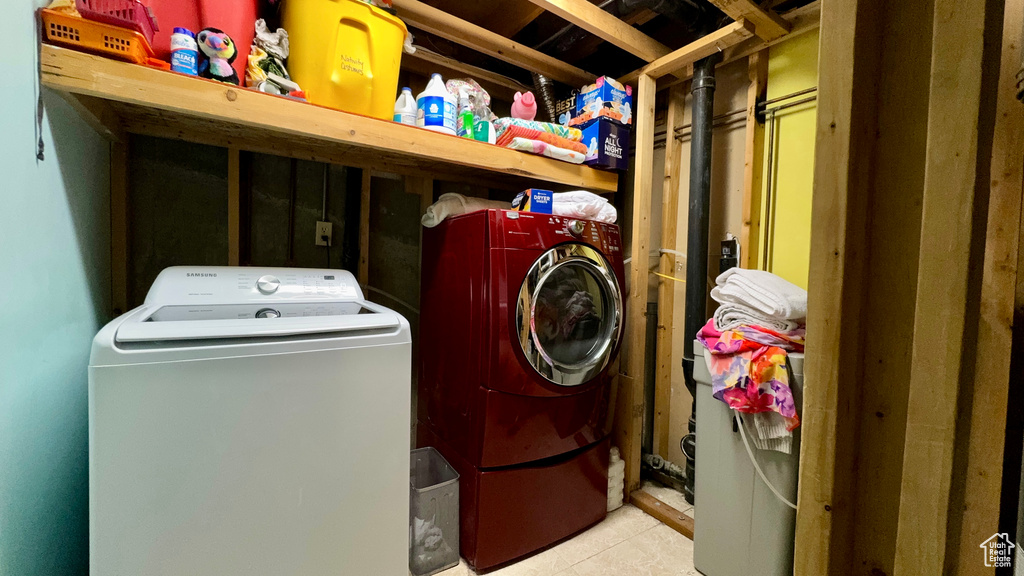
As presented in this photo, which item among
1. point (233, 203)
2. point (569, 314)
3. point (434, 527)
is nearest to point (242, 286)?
point (233, 203)

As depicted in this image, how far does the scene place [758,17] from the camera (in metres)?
1.57

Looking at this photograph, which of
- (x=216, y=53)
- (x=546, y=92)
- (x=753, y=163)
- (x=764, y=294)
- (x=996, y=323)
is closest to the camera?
(x=996, y=323)

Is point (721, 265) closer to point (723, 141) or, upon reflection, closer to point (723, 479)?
point (723, 141)

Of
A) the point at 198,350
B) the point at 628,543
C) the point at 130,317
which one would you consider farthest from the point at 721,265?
the point at 130,317

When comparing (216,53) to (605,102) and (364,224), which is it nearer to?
(364,224)

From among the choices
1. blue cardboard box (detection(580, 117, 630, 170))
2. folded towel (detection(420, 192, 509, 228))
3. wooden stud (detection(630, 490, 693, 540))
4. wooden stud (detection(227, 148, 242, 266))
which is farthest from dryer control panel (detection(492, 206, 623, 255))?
wooden stud (detection(630, 490, 693, 540))

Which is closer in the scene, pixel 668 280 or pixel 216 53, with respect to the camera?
pixel 216 53

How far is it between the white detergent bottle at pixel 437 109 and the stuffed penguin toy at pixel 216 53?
1.94ft

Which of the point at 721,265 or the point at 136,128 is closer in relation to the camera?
the point at 136,128

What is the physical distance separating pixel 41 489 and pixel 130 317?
39 centimetres

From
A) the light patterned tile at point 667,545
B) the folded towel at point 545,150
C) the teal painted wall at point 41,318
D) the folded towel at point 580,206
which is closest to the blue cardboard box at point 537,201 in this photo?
the folded towel at point 580,206

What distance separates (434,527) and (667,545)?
952 millimetres

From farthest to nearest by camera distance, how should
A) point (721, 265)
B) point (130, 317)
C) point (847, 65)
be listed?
point (721, 265), point (130, 317), point (847, 65)

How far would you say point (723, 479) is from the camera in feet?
4.68
